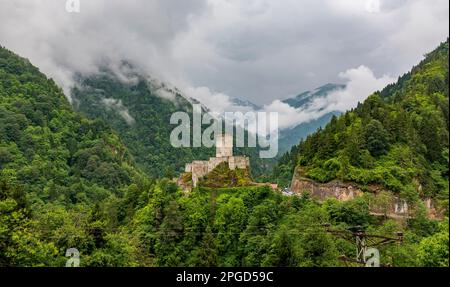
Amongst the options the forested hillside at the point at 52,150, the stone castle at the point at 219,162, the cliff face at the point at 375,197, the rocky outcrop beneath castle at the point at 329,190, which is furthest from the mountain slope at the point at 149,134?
the cliff face at the point at 375,197

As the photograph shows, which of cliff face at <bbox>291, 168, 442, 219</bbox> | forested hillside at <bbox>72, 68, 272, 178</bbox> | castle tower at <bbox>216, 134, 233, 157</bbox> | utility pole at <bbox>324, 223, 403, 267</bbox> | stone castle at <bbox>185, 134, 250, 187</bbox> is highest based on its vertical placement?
forested hillside at <bbox>72, 68, 272, 178</bbox>

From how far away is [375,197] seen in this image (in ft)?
179

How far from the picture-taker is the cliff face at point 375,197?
54.6 metres

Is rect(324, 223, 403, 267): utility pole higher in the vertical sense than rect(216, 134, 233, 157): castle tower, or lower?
lower

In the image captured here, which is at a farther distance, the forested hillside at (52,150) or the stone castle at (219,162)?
the forested hillside at (52,150)

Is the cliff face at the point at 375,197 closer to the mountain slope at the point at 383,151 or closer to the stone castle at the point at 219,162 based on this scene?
the mountain slope at the point at 383,151

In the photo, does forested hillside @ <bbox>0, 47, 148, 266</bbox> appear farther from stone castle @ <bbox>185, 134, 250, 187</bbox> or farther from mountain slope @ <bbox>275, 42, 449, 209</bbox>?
mountain slope @ <bbox>275, 42, 449, 209</bbox>

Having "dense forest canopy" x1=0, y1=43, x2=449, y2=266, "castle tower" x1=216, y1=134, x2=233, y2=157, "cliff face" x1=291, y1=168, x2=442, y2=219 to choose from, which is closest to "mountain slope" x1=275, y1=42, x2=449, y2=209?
"dense forest canopy" x1=0, y1=43, x2=449, y2=266

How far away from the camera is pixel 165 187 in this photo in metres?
64.7

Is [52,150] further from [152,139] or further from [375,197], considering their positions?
[152,139]

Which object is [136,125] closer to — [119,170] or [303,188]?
[119,170]

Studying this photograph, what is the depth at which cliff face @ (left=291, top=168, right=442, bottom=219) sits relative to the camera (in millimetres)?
54562
